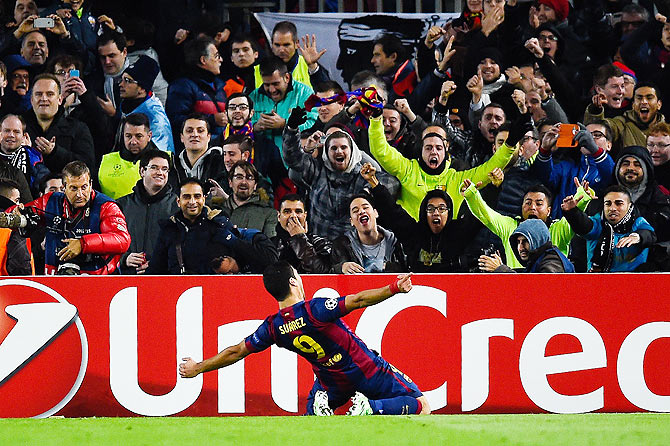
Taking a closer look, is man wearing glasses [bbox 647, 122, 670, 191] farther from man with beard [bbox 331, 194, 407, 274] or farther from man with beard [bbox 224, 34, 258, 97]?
man with beard [bbox 224, 34, 258, 97]

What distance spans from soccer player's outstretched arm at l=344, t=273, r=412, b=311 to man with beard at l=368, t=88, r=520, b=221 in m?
2.67

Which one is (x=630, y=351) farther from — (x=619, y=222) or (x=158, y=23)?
(x=158, y=23)

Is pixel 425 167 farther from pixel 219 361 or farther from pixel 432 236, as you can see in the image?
pixel 219 361

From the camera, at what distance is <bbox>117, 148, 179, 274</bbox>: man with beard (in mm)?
8102

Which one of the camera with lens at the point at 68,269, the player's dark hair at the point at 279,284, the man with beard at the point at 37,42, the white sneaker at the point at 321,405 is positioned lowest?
the white sneaker at the point at 321,405

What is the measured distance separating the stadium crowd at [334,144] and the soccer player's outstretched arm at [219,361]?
61.2 inches

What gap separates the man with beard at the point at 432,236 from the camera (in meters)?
8.10

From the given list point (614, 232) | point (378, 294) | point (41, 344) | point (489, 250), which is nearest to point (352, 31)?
point (489, 250)

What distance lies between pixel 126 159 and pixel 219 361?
2923 millimetres

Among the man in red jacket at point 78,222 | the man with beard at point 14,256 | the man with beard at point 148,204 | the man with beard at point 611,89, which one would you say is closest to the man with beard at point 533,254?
the man with beard at point 611,89

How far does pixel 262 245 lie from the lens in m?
7.93

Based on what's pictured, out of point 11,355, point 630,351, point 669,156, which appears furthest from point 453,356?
point 11,355

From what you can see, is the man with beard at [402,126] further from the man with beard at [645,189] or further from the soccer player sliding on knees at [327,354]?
the soccer player sliding on knees at [327,354]

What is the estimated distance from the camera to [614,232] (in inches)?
309
